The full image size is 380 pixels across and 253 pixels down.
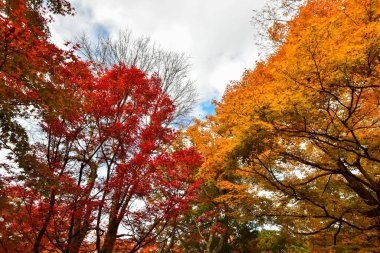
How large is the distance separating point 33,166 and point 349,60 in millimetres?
6083

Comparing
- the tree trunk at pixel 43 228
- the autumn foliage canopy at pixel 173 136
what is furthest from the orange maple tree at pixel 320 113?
the tree trunk at pixel 43 228

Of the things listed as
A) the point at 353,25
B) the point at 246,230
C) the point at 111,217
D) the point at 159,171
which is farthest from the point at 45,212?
the point at 246,230

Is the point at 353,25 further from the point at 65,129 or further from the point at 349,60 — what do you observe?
the point at 65,129

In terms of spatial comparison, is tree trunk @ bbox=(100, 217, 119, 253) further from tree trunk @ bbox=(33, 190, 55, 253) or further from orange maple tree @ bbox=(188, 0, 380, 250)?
orange maple tree @ bbox=(188, 0, 380, 250)

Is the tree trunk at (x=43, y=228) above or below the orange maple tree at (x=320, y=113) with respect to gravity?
below

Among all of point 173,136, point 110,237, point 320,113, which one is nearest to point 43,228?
point 110,237

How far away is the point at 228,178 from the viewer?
14094mm

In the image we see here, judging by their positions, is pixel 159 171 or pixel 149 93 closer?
pixel 159 171

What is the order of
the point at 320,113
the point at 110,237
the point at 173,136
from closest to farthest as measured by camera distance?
the point at 320,113, the point at 110,237, the point at 173,136

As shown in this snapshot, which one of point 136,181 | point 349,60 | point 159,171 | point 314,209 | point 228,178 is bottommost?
point 314,209

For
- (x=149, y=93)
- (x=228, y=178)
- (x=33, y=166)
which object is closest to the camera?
(x=33, y=166)

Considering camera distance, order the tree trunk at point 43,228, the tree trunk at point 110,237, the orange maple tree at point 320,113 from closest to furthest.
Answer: the orange maple tree at point 320,113 < the tree trunk at point 43,228 < the tree trunk at point 110,237

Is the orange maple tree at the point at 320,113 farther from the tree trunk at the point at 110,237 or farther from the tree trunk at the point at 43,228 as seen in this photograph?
the tree trunk at the point at 43,228

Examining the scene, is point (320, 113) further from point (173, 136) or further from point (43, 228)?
point (43, 228)
